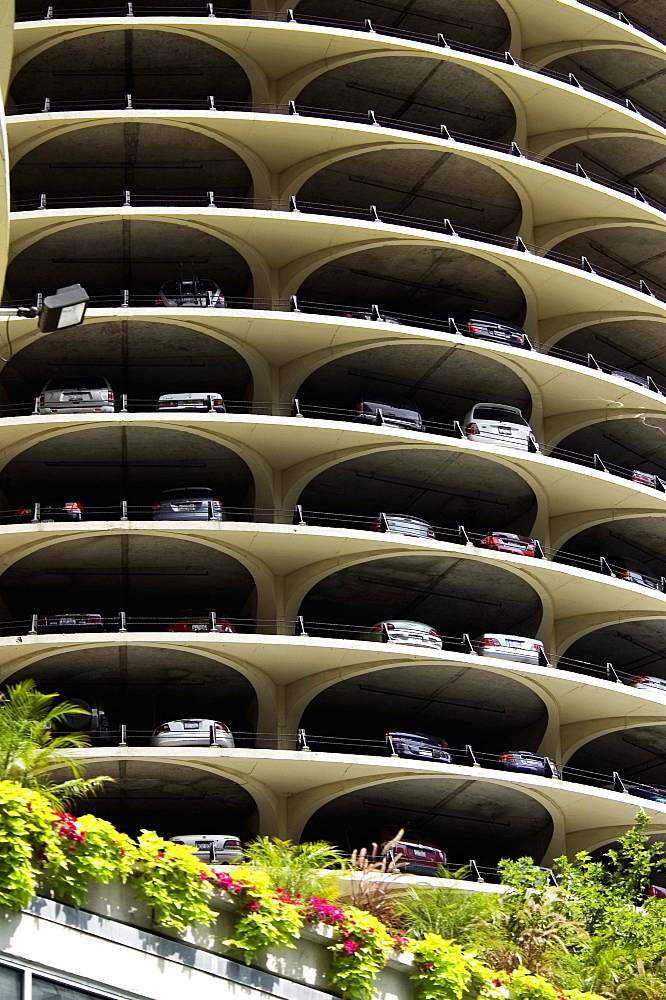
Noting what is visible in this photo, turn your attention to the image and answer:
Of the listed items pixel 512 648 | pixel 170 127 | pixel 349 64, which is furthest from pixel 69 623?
pixel 349 64

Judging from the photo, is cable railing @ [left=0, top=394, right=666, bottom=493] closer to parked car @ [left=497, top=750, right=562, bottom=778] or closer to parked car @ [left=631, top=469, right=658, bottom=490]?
parked car @ [left=631, top=469, right=658, bottom=490]

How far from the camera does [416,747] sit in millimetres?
38656

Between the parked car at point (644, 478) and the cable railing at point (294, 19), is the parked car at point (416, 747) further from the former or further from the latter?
the cable railing at point (294, 19)

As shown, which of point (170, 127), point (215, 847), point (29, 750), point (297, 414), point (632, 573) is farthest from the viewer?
point (632, 573)

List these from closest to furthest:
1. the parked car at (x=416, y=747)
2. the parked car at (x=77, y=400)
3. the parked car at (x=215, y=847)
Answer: the parked car at (x=215, y=847)
the parked car at (x=416, y=747)
the parked car at (x=77, y=400)

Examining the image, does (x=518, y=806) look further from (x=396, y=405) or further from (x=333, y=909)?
(x=333, y=909)

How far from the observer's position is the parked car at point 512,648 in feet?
132

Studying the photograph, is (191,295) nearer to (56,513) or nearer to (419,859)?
(56,513)

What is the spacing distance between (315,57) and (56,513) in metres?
16.0

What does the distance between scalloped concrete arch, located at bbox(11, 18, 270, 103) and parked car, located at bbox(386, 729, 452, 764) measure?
19.4 meters

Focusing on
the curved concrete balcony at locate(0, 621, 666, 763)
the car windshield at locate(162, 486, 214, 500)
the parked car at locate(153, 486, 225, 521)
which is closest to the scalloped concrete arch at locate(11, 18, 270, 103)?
the car windshield at locate(162, 486, 214, 500)

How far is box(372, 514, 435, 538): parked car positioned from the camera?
40719 mm

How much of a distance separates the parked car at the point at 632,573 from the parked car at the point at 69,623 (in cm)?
1483

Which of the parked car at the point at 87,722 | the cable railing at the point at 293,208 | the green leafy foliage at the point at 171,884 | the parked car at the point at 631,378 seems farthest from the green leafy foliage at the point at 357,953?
the parked car at the point at 631,378
